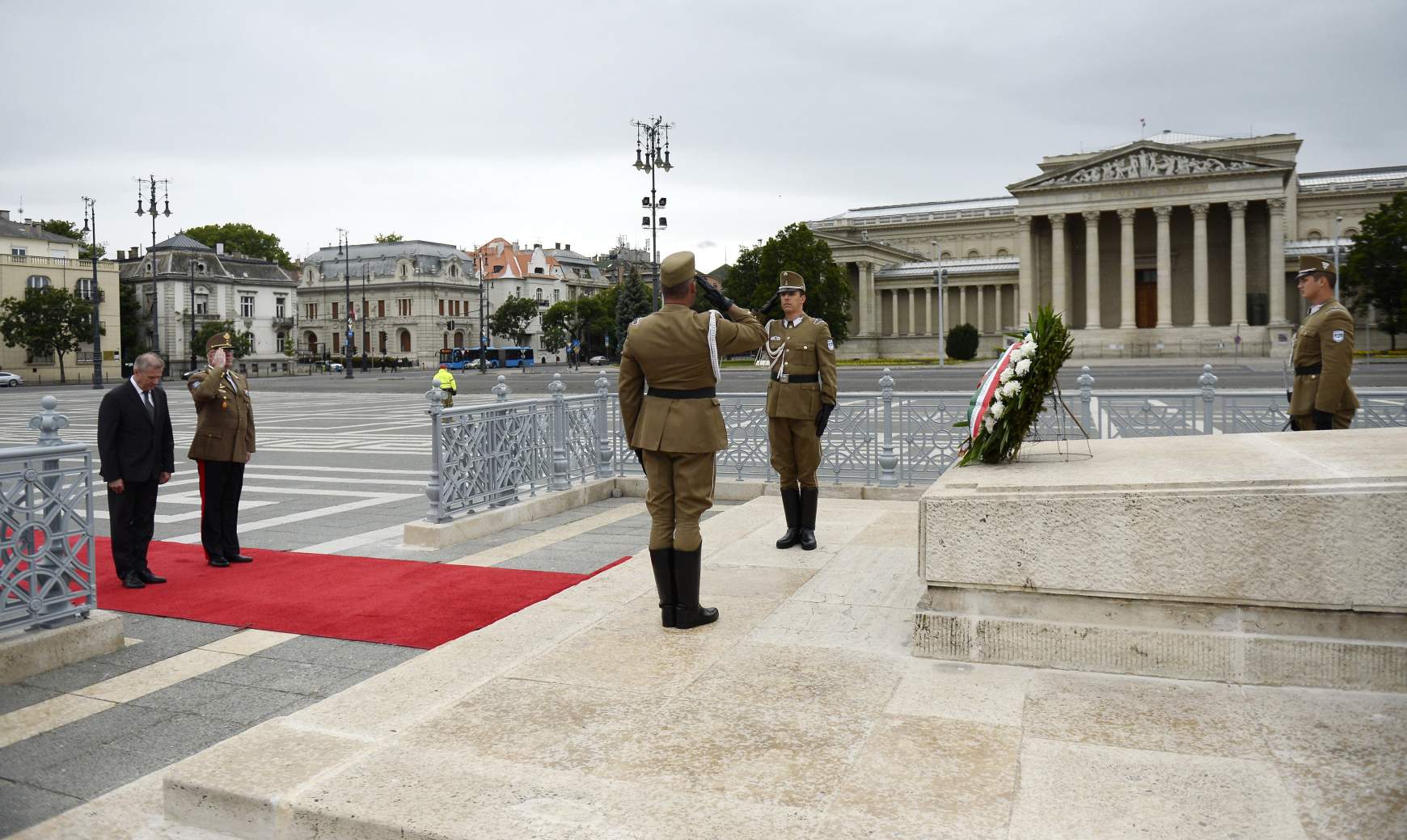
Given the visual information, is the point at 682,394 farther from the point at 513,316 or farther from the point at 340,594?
the point at 513,316

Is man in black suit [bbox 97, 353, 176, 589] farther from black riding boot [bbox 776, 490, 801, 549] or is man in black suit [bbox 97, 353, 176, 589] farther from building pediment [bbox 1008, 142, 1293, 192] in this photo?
building pediment [bbox 1008, 142, 1293, 192]

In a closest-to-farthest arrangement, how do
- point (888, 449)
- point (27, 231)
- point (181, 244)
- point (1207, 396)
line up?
point (1207, 396)
point (888, 449)
point (27, 231)
point (181, 244)

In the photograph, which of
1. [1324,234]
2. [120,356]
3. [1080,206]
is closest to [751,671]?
[1080,206]

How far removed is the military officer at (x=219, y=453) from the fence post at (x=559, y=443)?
3418 mm

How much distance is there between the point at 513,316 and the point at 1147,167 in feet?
192

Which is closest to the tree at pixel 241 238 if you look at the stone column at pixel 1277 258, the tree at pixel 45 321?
the tree at pixel 45 321

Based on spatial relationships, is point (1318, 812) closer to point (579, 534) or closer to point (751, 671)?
point (751, 671)

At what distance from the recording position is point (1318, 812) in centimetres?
309

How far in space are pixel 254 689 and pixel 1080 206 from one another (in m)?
74.3

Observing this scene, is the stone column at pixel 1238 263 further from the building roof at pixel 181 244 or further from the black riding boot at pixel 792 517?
the building roof at pixel 181 244

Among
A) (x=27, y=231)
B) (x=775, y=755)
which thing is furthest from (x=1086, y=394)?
(x=27, y=231)

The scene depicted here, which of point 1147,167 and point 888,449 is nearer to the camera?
point 888,449

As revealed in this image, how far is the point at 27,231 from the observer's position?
7506 centimetres

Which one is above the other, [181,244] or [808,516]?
[181,244]
